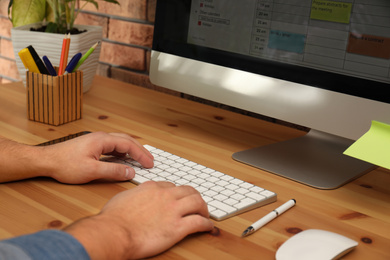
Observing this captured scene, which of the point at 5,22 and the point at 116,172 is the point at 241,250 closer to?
the point at 116,172

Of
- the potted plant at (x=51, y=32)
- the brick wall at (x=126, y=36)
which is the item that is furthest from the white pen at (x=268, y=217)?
the brick wall at (x=126, y=36)

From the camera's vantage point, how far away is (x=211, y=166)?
2.70 feet

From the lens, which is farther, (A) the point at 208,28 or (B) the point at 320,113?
(A) the point at 208,28

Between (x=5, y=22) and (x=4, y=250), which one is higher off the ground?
(x=5, y=22)

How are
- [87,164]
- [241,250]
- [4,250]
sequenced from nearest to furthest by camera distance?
[4,250]
[241,250]
[87,164]

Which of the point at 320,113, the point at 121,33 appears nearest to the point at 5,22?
the point at 121,33

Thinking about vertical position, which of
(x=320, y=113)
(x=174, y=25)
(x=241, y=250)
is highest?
(x=174, y=25)

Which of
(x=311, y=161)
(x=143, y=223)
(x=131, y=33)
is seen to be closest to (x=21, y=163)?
(x=143, y=223)

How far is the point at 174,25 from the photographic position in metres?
0.97

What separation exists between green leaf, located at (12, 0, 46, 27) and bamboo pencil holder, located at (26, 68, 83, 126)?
362 mm

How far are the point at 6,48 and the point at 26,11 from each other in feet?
2.29

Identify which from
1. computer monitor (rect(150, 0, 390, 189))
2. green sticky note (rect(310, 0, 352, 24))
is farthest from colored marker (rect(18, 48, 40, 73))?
green sticky note (rect(310, 0, 352, 24))

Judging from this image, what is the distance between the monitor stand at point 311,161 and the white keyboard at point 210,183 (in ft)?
0.35

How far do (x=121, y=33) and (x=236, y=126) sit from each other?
583mm
